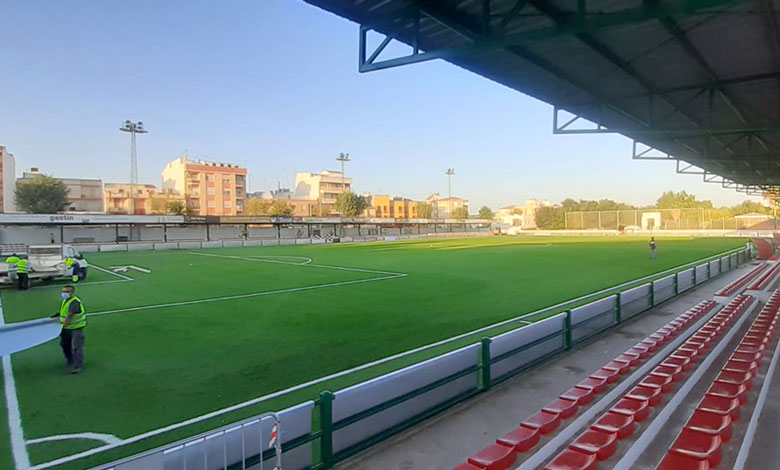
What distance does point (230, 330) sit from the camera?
11.6 metres

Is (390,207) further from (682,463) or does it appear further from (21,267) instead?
(682,463)

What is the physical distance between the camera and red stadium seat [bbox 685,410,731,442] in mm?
4758

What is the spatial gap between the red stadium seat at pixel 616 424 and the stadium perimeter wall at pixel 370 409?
6.31 feet

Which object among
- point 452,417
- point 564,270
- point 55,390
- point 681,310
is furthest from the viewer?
point 564,270

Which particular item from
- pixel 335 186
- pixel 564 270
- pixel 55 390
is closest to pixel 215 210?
pixel 335 186

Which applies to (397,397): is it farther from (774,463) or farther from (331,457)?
(774,463)

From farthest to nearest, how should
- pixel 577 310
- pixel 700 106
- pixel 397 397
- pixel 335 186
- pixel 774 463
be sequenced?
1. pixel 335 186
2. pixel 700 106
3. pixel 577 310
4. pixel 397 397
5. pixel 774 463

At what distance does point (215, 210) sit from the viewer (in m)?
95.2

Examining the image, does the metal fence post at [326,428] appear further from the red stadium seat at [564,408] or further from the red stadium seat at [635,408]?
the red stadium seat at [635,408]

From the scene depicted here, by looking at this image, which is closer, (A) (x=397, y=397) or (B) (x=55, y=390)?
(A) (x=397, y=397)

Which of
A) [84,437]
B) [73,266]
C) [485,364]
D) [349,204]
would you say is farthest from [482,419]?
[349,204]

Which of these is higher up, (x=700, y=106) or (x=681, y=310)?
Answer: (x=700, y=106)

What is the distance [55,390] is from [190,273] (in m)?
18.1

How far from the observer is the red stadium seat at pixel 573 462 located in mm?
4156
